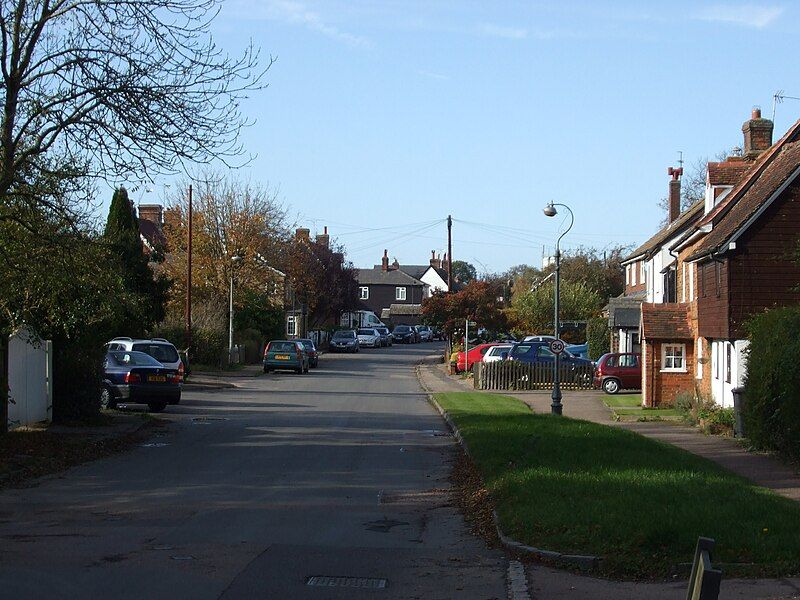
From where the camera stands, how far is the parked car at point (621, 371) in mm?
37969

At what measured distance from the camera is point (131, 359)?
26.2 metres

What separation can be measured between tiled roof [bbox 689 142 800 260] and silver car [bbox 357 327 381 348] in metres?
60.2

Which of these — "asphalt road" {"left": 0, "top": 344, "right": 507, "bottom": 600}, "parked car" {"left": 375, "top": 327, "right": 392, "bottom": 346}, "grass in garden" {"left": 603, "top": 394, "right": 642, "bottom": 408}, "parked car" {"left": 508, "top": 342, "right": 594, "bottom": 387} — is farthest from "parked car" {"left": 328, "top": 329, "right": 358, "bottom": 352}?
"asphalt road" {"left": 0, "top": 344, "right": 507, "bottom": 600}

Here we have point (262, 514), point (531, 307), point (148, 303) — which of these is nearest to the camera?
point (262, 514)

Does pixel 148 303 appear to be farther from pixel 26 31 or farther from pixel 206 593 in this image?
pixel 206 593

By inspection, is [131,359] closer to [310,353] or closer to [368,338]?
[310,353]

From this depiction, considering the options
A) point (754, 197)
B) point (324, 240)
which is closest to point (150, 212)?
point (324, 240)

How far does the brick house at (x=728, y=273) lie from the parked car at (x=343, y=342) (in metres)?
44.2

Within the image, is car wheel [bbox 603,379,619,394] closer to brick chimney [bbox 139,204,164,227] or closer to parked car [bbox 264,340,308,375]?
parked car [bbox 264,340,308,375]

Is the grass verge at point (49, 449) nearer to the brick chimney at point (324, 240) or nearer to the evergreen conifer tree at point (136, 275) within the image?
the evergreen conifer tree at point (136, 275)

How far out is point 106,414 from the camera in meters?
23.1

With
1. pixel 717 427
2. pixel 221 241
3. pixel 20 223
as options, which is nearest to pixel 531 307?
pixel 221 241

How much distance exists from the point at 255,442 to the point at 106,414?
17.3 ft

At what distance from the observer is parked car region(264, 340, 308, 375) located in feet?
161
